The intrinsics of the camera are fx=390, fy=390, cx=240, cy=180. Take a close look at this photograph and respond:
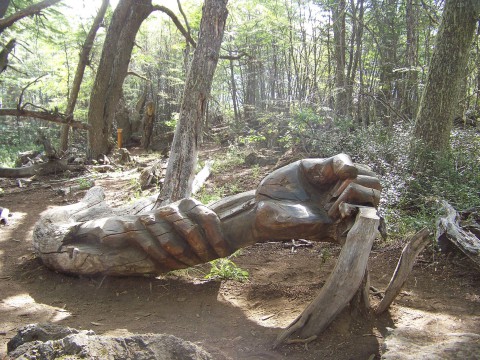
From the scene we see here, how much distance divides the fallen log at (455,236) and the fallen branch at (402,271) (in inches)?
35.0

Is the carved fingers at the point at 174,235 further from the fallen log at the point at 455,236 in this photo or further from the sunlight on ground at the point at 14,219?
the sunlight on ground at the point at 14,219

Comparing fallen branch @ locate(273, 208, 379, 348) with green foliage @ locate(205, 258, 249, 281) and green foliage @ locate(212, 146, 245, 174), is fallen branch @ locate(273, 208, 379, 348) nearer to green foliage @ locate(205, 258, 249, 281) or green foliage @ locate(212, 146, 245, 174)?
green foliage @ locate(205, 258, 249, 281)

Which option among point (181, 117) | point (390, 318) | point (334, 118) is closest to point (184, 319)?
point (390, 318)

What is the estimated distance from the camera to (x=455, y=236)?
3822mm

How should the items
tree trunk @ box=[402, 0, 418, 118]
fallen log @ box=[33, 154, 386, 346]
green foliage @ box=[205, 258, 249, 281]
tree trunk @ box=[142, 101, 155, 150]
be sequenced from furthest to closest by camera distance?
tree trunk @ box=[142, 101, 155, 150], tree trunk @ box=[402, 0, 418, 118], green foliage @ box=[205, 258, 249, 281], fallen log @ box=[33, 154, 386, 346]

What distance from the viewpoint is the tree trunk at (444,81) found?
612 cm

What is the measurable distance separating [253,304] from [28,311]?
6.50ft

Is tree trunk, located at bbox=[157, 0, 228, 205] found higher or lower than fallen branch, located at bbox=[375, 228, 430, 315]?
higher

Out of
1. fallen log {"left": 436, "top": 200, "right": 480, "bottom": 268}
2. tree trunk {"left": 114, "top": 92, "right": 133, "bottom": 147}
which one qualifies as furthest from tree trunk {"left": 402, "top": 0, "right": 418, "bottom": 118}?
tree trunk {"left": 114, "top": 92, "right": 133, "bottom": 147}

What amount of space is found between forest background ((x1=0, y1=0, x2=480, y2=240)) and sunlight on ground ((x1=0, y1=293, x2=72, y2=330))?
377 cm

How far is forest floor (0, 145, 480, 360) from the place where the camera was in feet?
8.84

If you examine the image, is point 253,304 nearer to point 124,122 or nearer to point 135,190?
point 135,190

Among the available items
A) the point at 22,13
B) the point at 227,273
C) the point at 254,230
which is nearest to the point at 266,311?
the point at 254,230

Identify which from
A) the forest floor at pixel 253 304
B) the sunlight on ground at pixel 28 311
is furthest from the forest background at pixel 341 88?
the sunlight on ground at pixel 28 311
